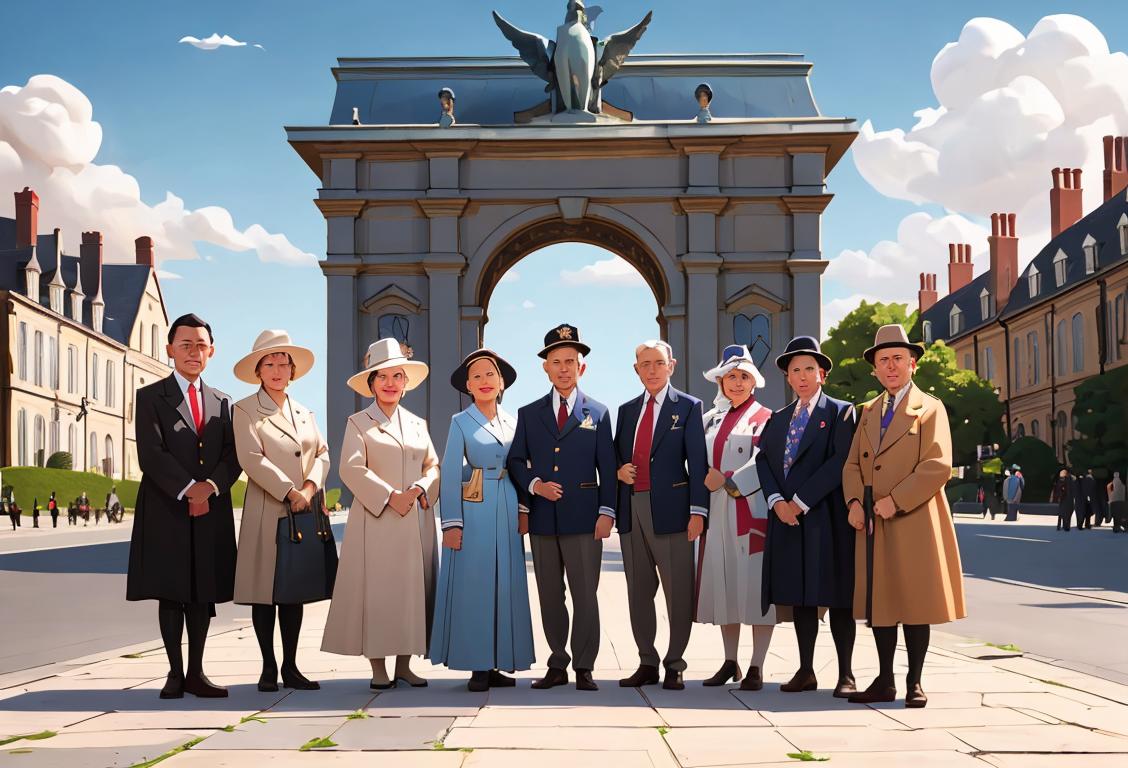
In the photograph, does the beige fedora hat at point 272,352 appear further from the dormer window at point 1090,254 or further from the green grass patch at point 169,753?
the dormer window at point 1090,254

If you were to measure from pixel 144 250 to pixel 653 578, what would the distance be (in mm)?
68266

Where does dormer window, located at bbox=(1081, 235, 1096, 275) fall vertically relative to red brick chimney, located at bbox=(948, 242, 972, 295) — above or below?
below

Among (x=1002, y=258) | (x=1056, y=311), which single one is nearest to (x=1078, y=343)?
(x=1056, y=311)

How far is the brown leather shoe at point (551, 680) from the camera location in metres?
7.95

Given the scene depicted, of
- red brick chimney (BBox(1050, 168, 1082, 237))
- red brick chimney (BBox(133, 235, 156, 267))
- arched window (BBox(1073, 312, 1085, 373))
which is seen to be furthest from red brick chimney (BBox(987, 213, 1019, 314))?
red brick chimney (BBox(133, 235, 156, 267))

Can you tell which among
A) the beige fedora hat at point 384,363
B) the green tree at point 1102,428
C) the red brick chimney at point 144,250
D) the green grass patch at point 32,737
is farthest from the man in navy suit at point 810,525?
the red brick chimney at point 144,250

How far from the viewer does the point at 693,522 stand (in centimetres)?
799

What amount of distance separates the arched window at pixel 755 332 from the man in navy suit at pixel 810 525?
20.9m

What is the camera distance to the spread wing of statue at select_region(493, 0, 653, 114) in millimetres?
28266

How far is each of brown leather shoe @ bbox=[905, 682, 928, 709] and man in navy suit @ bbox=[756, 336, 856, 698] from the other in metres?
0.53

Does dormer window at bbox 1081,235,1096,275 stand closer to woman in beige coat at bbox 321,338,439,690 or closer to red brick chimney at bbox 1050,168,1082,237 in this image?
red brick chimney at bbox 1050,168,1082,237

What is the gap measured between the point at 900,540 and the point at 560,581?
2.15m

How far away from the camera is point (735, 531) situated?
27.4 feet

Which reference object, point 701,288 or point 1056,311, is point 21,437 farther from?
point 1056,311
